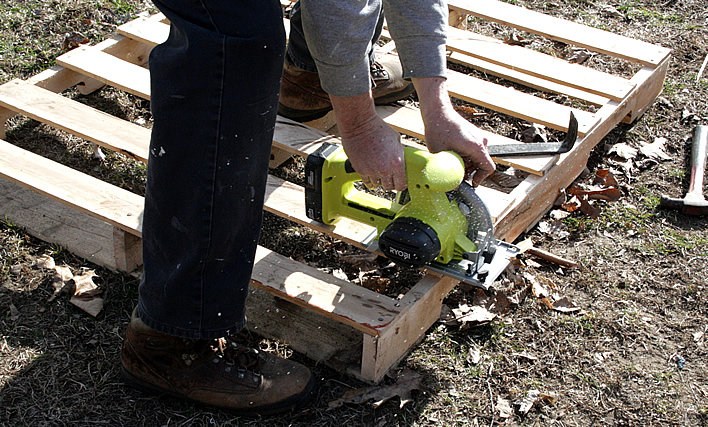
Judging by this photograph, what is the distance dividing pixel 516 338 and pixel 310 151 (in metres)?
1.16

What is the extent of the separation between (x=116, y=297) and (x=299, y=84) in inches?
47.7

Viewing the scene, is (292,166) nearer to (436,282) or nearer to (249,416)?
(436,282)

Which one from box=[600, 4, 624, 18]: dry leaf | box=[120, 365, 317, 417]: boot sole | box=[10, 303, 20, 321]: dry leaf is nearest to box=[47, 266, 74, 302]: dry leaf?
box=[10, 303, 20, 321]: dry leaf

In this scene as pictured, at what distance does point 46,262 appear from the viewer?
9.42 ft

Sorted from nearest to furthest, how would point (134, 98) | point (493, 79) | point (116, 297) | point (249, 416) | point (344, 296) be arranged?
point (249, 416)
point (344, 296)
point (116, 297)
point (134, 98)
point (493, 79)

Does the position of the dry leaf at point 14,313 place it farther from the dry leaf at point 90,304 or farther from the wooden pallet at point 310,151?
the wooden pallet at point 310,151

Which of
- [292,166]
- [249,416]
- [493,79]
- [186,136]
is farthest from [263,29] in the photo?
[493,79]

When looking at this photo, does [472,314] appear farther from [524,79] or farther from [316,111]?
[524,79]

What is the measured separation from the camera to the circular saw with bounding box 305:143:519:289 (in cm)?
226

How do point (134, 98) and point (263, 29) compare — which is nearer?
point (263, 29)

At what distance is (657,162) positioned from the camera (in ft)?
11.9

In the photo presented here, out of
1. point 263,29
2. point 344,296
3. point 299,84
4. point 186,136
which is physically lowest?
point 344,296

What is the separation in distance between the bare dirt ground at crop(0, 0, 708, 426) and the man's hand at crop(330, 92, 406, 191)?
2.33 ft

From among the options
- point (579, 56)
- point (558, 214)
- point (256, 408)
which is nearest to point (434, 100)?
point (256, 408)
